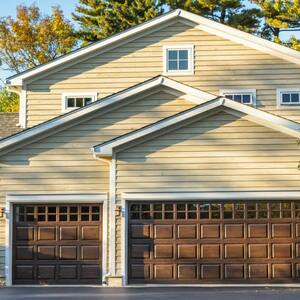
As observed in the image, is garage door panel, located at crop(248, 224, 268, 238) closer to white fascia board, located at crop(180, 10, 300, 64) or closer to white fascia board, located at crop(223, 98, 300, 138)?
white fascia board, located at crop(223, 98, 300, 138)

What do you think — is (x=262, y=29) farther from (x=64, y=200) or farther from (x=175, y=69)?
(x=64, y=200)

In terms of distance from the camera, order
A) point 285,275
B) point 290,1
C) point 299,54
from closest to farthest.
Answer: point 285,275, point 299,54, point 290,1

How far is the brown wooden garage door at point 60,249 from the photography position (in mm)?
16828

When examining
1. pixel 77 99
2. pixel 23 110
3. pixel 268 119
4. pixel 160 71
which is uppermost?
pixel 160 71

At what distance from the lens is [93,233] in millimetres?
16891

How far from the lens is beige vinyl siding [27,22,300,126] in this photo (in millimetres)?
19844

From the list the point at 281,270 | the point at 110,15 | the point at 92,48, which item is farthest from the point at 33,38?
the point at 281,270

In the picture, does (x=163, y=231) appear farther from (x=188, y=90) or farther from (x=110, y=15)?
(x=110, y=15)

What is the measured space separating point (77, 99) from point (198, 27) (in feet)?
13.8

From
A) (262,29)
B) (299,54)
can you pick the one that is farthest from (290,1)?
(299,54)

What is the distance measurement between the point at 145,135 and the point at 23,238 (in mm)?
4010

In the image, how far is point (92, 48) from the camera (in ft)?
65.6

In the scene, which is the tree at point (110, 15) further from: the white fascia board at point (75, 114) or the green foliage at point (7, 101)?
the white fascia board at point (75, 114)

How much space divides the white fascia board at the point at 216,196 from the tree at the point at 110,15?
2202 centimetres
